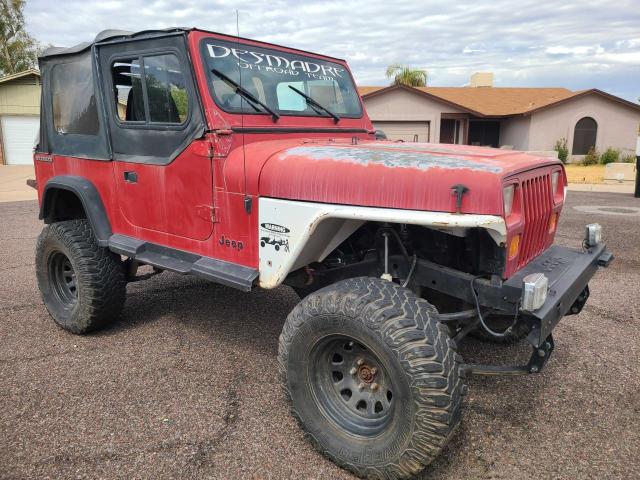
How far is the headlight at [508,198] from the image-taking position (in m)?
2.32

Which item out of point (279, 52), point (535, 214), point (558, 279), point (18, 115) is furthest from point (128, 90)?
point (18, 115)

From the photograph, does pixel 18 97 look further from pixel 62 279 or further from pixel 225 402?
pixel 225 402

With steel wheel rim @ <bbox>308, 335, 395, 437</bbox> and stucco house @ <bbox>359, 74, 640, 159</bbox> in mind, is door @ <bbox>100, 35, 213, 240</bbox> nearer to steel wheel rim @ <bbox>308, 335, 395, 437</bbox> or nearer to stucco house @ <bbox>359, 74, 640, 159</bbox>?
steel wheel rim @ <bbox>308, 335, 395, 437</bbox>

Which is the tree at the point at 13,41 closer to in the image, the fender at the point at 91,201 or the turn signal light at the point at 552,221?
the fender at the point at 91,201

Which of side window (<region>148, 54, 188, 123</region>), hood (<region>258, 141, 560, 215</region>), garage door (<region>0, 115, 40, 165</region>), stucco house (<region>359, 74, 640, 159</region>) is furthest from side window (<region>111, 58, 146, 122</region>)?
garage door (<region>0, 115, 40, 165</region>)

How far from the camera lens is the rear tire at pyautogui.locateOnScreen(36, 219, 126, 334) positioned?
3906mm

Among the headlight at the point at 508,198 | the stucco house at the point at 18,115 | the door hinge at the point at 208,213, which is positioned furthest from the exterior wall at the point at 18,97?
the headlight at the point at 508,198

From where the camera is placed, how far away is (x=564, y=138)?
23781 millimetres

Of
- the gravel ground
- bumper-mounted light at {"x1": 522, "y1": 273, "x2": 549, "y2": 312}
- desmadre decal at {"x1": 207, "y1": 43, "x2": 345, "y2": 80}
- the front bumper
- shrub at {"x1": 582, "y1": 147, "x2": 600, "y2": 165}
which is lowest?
shrub at {"x1": 582, "y1": 147, "x2": 600, "y2": 165}

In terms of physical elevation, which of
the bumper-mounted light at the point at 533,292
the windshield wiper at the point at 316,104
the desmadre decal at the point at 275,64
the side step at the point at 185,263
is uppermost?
the desmadre decal at the point at 275,64

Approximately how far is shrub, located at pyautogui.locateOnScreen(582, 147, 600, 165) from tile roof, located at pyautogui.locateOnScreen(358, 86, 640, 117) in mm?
2547

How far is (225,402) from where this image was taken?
3.13 metres

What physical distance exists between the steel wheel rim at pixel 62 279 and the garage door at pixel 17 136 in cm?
2169

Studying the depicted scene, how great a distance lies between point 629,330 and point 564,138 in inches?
873
